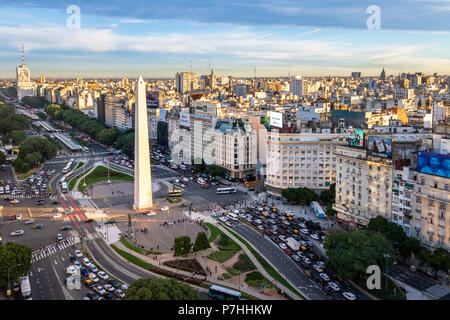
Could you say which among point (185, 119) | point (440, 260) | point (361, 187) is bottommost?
point (440, 260)

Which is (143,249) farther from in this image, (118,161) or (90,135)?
(90,135)

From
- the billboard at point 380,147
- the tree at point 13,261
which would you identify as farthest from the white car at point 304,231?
the tree at point 13,261

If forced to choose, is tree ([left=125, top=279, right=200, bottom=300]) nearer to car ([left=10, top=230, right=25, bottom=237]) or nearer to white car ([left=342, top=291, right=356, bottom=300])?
white car ([left=342, top=291, right=356, bottom=300])

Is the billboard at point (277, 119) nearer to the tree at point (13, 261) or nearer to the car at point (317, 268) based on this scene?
the car at point (317, 268)

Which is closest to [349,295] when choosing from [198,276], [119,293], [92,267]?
[198,276]

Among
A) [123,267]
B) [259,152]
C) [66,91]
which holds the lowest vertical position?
[123,267]

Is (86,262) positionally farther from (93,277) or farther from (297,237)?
(297,237)
